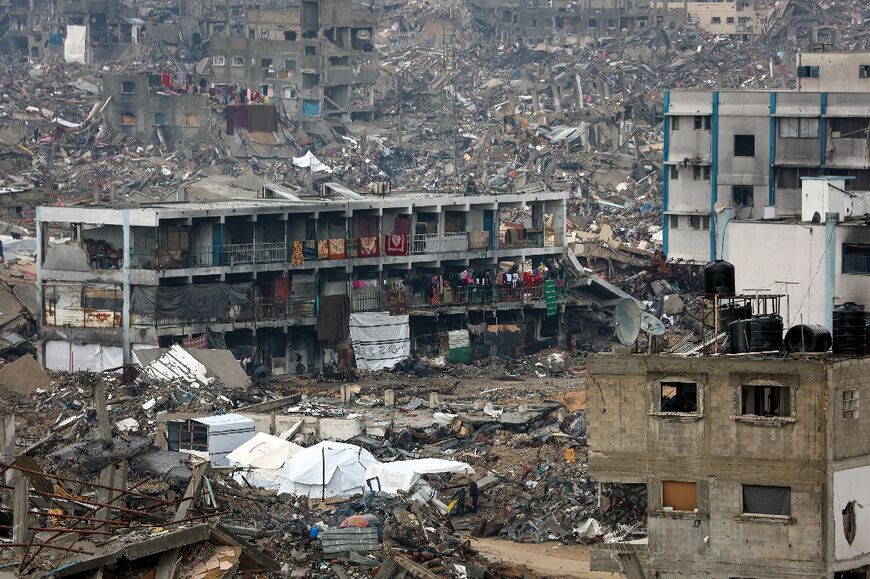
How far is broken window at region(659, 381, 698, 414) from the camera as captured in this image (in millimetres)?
31141

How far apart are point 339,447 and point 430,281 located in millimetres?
21258

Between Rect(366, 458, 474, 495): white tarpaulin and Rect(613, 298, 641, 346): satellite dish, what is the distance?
7223 mm

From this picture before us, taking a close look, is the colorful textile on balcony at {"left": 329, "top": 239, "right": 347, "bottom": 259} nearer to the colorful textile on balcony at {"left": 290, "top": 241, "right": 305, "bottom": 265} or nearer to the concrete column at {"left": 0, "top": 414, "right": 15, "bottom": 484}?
the colorful textile on balcony at {"left": 290, "top": 241, "right": 305, "bottom": 265}

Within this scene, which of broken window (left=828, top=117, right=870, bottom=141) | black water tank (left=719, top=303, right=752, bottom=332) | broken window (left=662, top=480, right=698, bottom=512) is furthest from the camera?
broken window (left=828, top=117, right=870, bottom=141)

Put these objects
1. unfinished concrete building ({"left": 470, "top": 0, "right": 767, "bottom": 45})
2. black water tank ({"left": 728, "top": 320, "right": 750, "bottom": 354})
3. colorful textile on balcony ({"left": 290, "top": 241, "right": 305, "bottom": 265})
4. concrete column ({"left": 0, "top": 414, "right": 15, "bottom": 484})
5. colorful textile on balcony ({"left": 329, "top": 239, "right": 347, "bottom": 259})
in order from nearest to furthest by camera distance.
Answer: black water tank ({"left": 728, "top": 320, "right": 750, "bottom": 354}) < concrete column ({"left": 0, "top": 414, "right": 15, "bottom": 484}) < colorful textile on balcony ({"left": 290, "top": 241, "right": 305, "bottom": 265}) < colorful textile on balcony ({"left": 329, "top": 239, "right": 347, "bottom": 259}) < unfinished concrete building ({"left": 470, "top": 0, "right": 767, "bottom": 45})

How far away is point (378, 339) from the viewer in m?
60.5

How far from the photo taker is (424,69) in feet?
423

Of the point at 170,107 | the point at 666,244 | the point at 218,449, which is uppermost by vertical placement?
the point at 170,107

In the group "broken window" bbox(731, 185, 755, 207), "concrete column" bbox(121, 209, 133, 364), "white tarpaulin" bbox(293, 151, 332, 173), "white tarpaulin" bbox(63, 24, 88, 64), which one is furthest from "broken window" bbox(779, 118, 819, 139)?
"white tarpaulin" bbox(63, 24, 88, 64)

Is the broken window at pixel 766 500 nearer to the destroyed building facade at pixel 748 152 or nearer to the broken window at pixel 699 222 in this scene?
the destroyed building facade at pixel 748 152

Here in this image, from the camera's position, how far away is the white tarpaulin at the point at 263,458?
137ft

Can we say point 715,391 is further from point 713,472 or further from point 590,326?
point 590,326

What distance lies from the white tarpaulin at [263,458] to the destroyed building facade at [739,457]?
11701 millimetres

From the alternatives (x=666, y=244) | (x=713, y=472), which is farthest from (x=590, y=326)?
(x=713, y=472)
